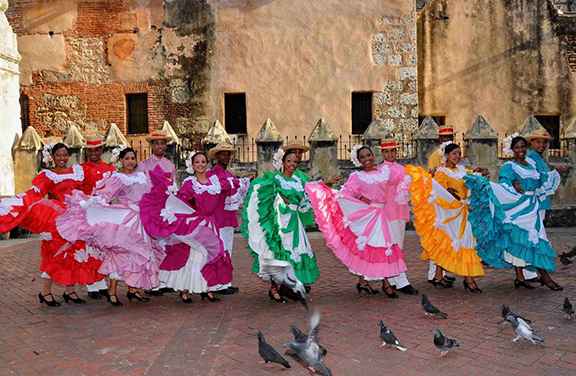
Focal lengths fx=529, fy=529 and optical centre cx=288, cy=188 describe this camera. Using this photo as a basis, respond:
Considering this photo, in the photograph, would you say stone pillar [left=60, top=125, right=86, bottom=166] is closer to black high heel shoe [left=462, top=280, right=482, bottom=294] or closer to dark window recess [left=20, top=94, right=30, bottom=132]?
dark window recess [left=20, top=94, right=30, bottom=132]

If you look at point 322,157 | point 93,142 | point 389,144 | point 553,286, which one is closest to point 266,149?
point 322,157

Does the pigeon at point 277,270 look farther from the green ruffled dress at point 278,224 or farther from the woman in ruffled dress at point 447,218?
the woman in ruffled dress at point 447,218

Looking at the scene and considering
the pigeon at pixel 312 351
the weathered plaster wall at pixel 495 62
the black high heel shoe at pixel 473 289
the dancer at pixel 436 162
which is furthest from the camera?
the weathered plaster wall at pixel 495 62

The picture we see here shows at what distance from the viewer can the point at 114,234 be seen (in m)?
6.50

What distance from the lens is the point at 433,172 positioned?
7270 millimetres

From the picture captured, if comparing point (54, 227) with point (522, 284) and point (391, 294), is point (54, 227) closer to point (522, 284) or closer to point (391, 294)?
point (391, 294)

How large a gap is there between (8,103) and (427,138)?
1059 cm

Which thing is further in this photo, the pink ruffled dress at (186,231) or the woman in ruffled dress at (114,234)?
the pink ruffled dress at (186,231)

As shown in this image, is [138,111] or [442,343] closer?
[442,343]

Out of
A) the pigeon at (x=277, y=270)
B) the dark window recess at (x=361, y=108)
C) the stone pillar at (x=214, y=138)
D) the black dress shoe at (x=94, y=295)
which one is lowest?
the black dress shoe at (x=94, y=295)

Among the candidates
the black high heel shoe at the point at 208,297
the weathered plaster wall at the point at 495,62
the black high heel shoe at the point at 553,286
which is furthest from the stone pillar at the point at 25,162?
the weathered plaster wall at the point at 495,62

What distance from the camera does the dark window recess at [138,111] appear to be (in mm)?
16703

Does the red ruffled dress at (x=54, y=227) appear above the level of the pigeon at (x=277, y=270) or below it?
above

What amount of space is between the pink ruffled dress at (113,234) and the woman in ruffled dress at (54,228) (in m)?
0.21
